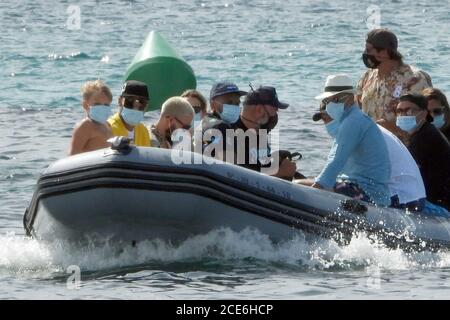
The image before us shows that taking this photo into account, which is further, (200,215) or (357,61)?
(357,61)

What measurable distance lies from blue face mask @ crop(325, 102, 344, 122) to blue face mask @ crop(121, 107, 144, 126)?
3.77 ft

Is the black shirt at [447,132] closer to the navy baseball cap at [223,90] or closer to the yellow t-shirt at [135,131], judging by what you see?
the navy baseball cap at [223,90]

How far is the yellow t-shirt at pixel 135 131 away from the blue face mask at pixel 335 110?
1.20 metres

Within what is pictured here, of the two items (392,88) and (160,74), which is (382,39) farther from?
(160,74)

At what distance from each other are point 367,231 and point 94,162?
175 centimetres

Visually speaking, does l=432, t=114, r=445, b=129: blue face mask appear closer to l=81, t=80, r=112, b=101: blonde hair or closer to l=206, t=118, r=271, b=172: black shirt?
l=206, t=118, r=271, b=172: black shirt

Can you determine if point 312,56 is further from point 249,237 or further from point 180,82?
point 249,237

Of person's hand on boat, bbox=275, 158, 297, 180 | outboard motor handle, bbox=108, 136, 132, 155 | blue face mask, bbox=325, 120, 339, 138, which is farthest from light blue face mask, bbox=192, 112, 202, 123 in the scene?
outboard motor handle, bbox=108, 136, 132, 155

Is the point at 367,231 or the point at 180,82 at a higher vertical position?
the point at 180,82

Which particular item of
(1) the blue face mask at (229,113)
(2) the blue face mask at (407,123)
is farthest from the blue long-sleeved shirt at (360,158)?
(1) the blue face mask at (229,113)

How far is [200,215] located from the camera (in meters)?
8.49

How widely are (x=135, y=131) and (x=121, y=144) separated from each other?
107 cm
